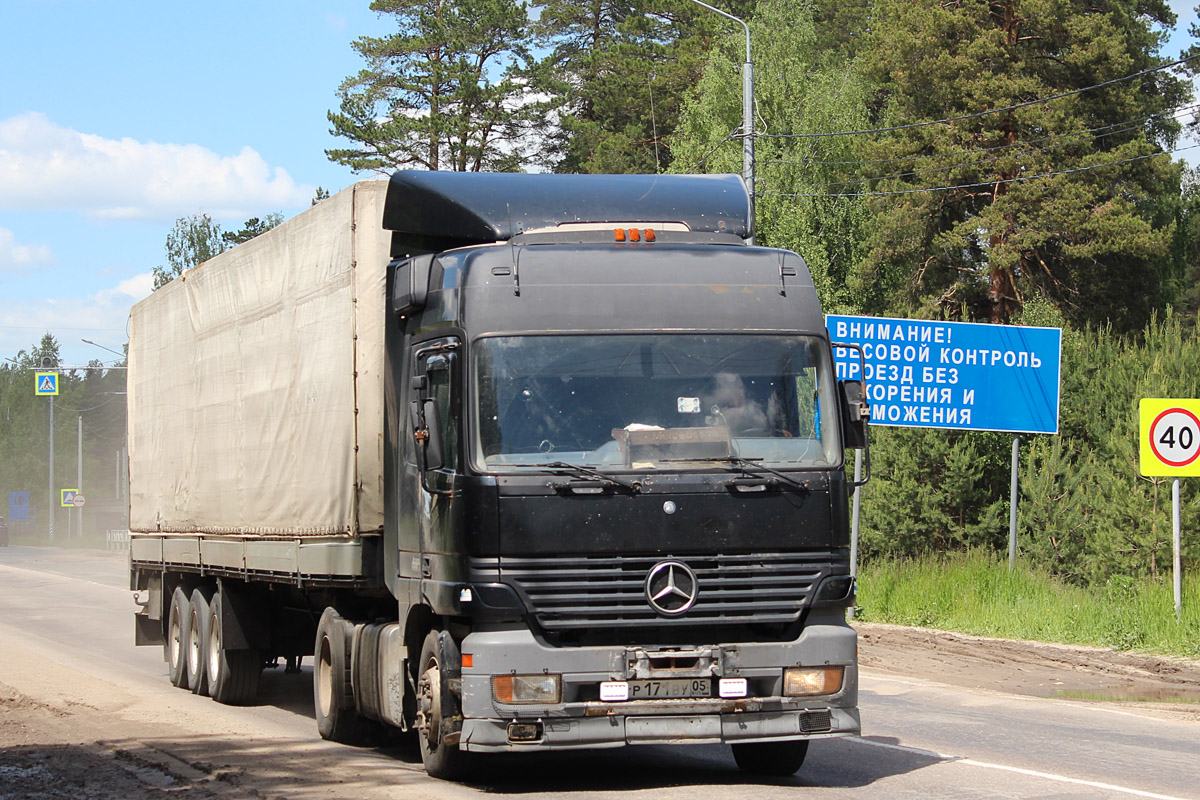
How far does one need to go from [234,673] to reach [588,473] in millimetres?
6877

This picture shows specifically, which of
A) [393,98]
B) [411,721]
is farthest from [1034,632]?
[393,98]

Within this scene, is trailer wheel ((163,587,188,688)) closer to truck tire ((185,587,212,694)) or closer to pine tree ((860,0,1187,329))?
truck tire ((185,587,212,694))

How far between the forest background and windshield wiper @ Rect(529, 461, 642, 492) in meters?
21.7

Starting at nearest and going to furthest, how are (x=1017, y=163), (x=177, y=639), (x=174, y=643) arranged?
(x=177, y=639), (x=174, y=643), (x=1017, y=163)

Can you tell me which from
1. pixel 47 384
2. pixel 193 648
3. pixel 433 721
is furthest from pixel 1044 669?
pixel 47 384

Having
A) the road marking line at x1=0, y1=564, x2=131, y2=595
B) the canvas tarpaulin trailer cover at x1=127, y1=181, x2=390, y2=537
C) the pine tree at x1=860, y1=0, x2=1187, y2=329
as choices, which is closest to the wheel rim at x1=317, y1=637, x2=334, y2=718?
the canvas tarpaulin trailer cover at x1=127, y1=181, x2=390, y2=537

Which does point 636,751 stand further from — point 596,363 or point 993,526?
point 993,526

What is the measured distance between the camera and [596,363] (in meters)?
8.56

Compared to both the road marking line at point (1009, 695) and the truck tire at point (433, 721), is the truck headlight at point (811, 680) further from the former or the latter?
the road marking line at point (1009, 695)

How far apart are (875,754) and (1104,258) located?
33374 millimetres

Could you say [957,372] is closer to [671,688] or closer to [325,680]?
[325,680]

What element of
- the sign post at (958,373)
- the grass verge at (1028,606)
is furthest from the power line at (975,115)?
the grass verge at (1028,606)

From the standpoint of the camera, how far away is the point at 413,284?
9.30 m

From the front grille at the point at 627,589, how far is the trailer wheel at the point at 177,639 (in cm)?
846
